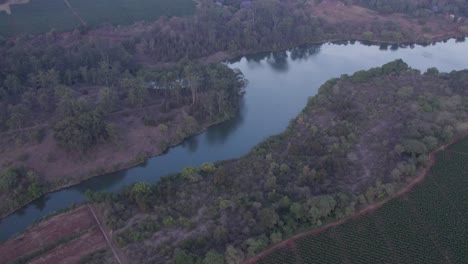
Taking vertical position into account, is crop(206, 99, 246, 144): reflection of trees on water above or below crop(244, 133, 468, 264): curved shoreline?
above

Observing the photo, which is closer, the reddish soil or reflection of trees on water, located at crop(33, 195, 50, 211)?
the reddish soil

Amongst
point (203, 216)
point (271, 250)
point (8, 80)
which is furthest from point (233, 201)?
Answer: point (8, 80)

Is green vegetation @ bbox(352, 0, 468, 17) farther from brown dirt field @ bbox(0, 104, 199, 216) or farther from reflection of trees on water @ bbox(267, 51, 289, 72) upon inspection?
brown dirt field @ bbox(0, 104, 199, 216)

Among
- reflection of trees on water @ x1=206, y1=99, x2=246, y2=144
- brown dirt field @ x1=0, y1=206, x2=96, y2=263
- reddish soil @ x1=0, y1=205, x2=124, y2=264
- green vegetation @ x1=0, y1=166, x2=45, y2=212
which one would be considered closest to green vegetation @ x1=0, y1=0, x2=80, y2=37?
reflection of trees on water @ x1=206, y1=99, x2=246, y2=144

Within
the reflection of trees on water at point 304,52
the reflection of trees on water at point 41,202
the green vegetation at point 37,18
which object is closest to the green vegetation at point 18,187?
the reflection of trees on water at point 41,202

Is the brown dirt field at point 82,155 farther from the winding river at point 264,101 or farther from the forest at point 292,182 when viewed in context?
the forest at point 292,182

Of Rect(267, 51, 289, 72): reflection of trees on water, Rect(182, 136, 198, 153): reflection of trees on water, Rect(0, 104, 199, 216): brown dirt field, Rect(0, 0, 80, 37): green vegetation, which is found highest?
Rect(0, 0, 80, 37): green vegetation

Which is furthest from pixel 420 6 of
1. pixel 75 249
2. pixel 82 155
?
pixel 75 249
